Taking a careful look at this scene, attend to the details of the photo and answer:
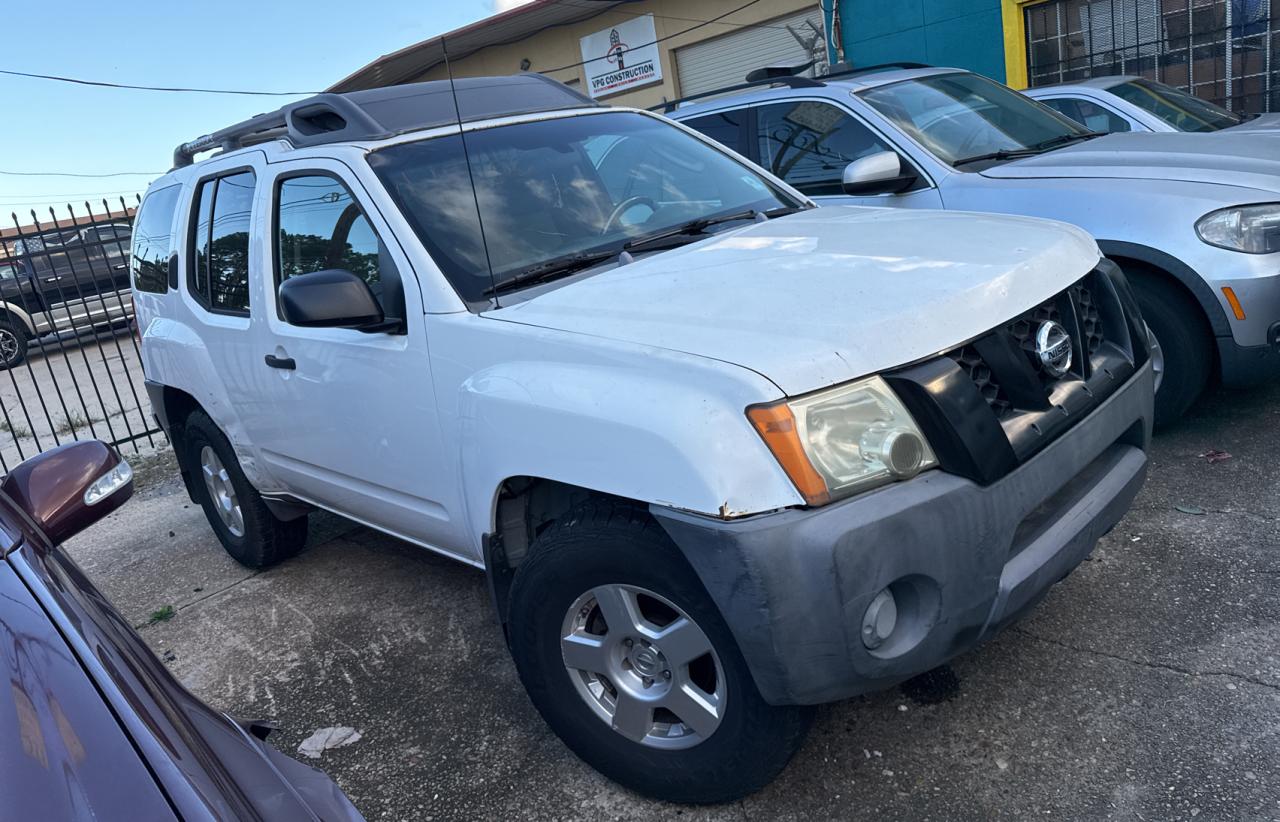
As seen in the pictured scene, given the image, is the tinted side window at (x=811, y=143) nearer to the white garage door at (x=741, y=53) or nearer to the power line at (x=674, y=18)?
the white garage door at (x=741, y=53)

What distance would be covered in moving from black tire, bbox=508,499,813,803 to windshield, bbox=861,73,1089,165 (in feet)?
11.2

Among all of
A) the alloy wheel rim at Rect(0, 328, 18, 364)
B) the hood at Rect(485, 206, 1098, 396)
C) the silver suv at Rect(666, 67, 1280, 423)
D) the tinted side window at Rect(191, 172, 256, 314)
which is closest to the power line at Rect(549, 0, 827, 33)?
the silver suv at Rect(666, 67, 1280, 423)

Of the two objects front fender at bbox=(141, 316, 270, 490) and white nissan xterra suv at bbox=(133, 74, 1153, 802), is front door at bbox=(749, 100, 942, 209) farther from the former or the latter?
front fender at bbox=(141, 316, 270, 490)

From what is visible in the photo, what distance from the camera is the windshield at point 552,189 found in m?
3.02

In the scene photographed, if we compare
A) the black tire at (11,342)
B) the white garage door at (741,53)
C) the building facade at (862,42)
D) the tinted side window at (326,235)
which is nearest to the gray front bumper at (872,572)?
the tinted side window at (326,235)

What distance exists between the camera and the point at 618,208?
3348 millimetres

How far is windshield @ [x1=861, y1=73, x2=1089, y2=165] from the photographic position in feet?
16.8

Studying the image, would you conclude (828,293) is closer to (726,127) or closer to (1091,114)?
(726,127)

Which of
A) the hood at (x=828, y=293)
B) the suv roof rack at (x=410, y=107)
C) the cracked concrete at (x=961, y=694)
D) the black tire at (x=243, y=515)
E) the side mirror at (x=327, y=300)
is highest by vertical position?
the suv roof rack at (x=410, y=107)

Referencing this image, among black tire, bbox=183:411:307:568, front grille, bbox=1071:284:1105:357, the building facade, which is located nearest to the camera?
front grille, bbox=1071:284:1105:357

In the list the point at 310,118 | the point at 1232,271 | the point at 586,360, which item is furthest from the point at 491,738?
the point at 1232,271

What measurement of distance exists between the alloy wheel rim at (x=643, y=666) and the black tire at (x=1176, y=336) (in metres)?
2.83

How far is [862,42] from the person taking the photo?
527 inches

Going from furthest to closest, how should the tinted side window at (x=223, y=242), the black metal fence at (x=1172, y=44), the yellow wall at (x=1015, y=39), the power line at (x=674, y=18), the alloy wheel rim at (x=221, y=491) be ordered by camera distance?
the power line at (x=674, y=18) → the yellow wall at (x=1015, y=39) → the black metal fence at (x=1172, y=44) → the alloy wheel rim at (x=221, y=491) → the tinted side window at (x=223, y=242)
